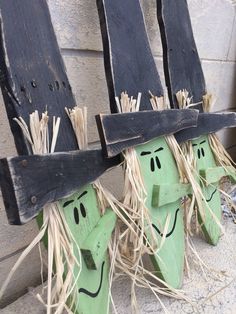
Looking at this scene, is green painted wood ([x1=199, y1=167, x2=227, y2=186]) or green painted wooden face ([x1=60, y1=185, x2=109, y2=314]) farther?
green painted wood ([x1=199, y1=167, x2=227, y2=186])

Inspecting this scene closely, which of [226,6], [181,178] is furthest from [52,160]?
[226,6]

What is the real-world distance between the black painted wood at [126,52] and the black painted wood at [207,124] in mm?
167

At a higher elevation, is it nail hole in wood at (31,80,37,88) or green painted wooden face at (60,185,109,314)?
nail hole in wood at (31,80,37,88)

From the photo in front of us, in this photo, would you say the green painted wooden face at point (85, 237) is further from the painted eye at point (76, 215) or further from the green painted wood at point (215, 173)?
the green painted wood at point (215, 173)

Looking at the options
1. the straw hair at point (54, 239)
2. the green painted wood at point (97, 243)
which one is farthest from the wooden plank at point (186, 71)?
the straw hair at point (54, 239)

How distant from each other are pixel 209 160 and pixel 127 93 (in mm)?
488

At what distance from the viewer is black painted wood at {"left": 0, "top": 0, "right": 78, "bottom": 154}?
0.61 m

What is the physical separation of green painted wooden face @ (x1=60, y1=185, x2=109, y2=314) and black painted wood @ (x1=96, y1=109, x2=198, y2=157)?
112 mm

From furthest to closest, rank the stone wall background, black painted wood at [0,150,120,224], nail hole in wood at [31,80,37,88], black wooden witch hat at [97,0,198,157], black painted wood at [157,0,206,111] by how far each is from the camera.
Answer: black painted wood at [157,0,206,111]
the stone wall background
black wooden witch hat at [97,0,198,157]
nail hole in wood at [31,80,37,88]
black painted wood at [0,150,120,224]

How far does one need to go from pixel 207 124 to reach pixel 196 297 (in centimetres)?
57

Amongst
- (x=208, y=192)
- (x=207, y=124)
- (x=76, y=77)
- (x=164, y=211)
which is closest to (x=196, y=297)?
(x=164, y=211)

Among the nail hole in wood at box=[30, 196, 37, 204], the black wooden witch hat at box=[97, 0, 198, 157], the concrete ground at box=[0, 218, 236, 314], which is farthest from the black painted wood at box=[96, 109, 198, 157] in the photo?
the concrete ground at box=[0, 218, 236, 314]

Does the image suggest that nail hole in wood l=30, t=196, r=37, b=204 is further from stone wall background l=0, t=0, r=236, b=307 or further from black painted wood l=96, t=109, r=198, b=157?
stone wall background l=0, t=0, r=236, b=307

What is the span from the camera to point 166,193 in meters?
0.91
